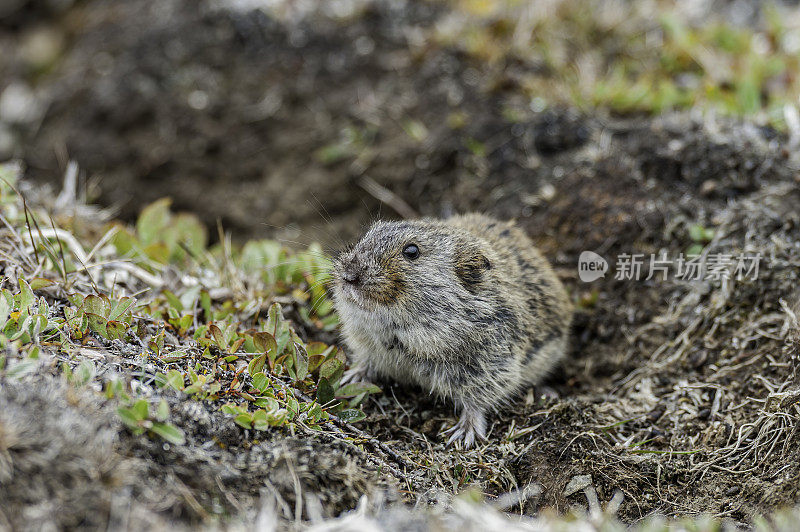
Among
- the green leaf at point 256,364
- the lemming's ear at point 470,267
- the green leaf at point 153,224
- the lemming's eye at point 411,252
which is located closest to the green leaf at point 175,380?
the green leaf at point 256,364

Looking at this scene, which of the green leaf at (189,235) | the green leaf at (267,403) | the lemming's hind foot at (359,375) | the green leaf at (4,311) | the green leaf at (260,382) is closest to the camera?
the green leaf at (4,311)

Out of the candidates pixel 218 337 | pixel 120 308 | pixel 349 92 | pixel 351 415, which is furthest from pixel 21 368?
pixel 349 92

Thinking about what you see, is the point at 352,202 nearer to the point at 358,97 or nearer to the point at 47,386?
the point at 358,97

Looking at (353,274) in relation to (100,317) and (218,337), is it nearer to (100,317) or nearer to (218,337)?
(218,337)

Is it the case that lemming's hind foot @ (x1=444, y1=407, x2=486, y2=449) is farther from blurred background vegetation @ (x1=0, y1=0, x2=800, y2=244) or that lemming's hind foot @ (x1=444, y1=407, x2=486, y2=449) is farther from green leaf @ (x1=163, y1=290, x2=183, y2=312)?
blurred background vegetation @ (x1=0, y1=0, x2=800, y2=244)

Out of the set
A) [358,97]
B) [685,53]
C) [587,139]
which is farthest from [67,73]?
[685,53]

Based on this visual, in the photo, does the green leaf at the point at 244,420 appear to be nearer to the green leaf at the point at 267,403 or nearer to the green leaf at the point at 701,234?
the green leaf at the point at 267,403
